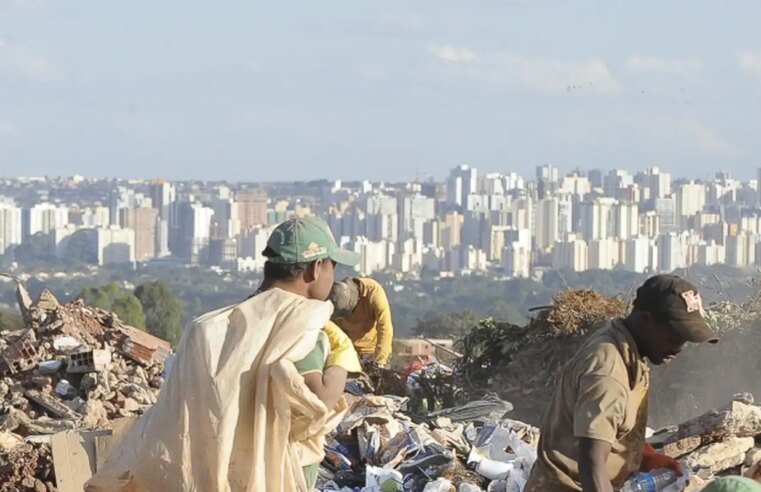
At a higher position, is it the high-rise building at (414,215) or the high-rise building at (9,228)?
the high-rise building at (414,215)

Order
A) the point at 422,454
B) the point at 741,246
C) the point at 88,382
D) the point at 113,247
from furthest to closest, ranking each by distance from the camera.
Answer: the point at 113,247 < the point at 741,246 < the point at 88,382 < the point at 422,454

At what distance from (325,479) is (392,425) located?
0.74m

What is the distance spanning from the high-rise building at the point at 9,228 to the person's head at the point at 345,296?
118119 mm

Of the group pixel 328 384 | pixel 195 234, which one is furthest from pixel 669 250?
pixel 328 384

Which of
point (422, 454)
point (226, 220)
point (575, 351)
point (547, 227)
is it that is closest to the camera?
point (422, 454)

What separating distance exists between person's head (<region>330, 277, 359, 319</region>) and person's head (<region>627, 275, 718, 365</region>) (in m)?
5.35

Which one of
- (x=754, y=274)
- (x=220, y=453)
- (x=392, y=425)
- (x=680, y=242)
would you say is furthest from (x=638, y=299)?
(x=680, y=242)

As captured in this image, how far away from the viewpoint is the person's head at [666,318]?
4562 mm

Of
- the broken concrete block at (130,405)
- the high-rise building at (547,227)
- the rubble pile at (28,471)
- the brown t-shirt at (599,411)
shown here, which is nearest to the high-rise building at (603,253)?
the high-rise building at (547,227)

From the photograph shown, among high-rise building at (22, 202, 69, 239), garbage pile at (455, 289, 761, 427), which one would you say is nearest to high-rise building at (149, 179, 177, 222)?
high-rise building at (22, 202, 69, 239)

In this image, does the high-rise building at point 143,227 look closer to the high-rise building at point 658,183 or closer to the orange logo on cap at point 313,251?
the high-rise building at point 658,183

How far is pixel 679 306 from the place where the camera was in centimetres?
456

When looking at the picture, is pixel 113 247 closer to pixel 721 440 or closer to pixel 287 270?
pixel 721 440

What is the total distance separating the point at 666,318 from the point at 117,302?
41078 millimetres
